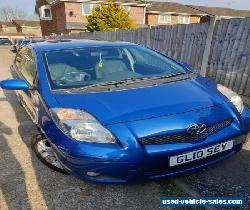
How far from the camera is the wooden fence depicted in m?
6.42

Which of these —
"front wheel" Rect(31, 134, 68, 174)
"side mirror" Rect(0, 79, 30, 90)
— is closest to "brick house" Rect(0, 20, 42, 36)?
"side mirror" Rect(0, 79, 30, 90)

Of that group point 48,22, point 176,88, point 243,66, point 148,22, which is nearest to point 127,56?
point 176,88

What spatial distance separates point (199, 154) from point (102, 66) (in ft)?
5.83

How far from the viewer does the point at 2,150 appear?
13.3 feet

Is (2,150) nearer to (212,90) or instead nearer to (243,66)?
(212,90)

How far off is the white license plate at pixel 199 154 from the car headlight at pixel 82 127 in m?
0.60

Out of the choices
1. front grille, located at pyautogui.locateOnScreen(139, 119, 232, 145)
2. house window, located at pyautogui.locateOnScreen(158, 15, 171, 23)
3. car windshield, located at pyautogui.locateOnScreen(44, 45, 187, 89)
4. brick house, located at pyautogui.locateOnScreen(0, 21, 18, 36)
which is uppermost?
car windshield, located at pyautogui.locateOnScreen(44, 45, 187, 89)

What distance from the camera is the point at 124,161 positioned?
251cm

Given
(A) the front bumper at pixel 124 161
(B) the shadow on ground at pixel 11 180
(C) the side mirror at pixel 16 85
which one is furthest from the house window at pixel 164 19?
(A) the front bumper at pixel 124 161

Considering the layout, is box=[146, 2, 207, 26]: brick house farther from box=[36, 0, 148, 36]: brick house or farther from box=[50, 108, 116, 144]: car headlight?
box=[50, 108, 116, 144]: car headlight

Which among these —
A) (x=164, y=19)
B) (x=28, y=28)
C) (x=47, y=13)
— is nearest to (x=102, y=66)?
(x=164, y=19)

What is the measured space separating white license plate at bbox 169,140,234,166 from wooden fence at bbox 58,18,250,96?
12.5ft

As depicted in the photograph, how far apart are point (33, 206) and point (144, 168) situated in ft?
3.82

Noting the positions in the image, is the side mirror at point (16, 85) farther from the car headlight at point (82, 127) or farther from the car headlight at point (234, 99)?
the car headlight at point (234, 99)
